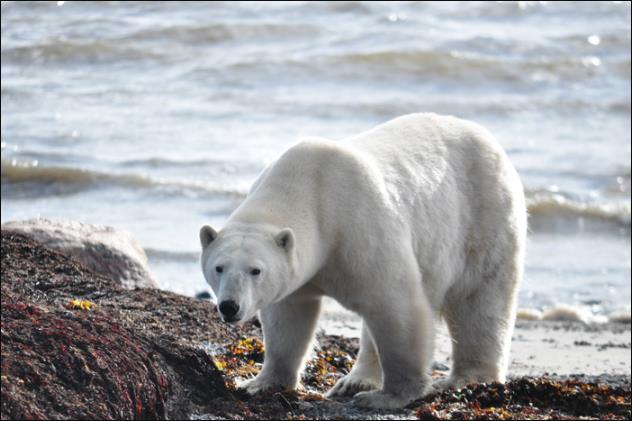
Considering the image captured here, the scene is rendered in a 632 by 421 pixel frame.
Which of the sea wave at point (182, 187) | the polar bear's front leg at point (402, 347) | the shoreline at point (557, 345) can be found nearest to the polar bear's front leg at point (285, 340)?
the polar bear's front leg at point (402, 347)

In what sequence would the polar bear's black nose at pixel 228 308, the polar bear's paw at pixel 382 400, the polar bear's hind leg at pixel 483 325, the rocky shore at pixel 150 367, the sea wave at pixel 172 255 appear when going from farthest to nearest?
the sea wave at pixel 172 255
the polar bear's hind leg at pixel 483 325
the polar bear's paw at pixel 382 400
the polar bear's black nose at pixel 228 308
the rocky shore at pixel 150 367

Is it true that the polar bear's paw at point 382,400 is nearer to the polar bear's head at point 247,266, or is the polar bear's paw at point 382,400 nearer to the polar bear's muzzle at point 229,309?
the polar bear's head at point 247,266

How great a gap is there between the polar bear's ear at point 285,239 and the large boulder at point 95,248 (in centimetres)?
365

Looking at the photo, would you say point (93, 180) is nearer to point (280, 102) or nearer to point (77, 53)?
point (280, 102)

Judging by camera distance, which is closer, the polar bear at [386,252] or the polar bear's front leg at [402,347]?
the polar bear at [386,252]

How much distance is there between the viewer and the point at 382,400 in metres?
6.43

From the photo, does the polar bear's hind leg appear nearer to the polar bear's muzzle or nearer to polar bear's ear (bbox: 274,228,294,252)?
polar bear's ear (bbox: 274,228,294,252)

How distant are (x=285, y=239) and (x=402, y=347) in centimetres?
93

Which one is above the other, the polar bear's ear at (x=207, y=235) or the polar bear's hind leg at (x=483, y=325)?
the polar bear's ear at (x=207, y=235)

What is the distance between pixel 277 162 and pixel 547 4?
2469cm

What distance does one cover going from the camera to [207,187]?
16.9 metres

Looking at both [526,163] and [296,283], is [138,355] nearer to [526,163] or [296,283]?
[296,283]

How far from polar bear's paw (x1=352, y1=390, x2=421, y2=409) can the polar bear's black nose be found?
1112 mm

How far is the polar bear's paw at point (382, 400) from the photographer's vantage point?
252 inches
